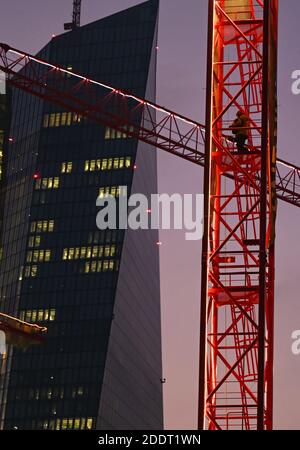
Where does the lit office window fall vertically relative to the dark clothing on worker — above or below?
above

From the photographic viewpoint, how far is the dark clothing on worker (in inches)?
1574

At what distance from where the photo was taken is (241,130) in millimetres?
39969

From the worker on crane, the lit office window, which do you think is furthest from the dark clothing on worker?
the lit office window

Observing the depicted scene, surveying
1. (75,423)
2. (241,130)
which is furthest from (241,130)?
(75,423)

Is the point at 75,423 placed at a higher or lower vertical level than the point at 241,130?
higher

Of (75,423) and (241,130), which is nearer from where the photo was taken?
(241,130)

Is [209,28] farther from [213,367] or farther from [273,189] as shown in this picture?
[213,367]

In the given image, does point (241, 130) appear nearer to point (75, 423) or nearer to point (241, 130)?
point (241, 130)

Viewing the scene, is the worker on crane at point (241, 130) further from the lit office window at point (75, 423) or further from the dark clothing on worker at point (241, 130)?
the lit office window at point (75, 423)

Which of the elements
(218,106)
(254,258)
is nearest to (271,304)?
(254,258)

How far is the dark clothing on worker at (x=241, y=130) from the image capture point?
39969mm

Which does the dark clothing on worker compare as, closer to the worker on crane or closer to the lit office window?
the worker on crane

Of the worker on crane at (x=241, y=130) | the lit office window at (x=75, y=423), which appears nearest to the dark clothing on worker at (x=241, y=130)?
the worker on crane at (x=241, y=130)
